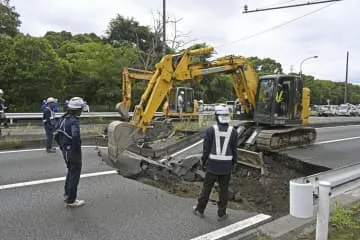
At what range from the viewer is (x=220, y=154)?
6.23 m

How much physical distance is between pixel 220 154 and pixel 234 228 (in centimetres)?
112

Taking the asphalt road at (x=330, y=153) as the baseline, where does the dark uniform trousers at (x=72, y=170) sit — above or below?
above

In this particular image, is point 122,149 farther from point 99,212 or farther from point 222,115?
point 222,115

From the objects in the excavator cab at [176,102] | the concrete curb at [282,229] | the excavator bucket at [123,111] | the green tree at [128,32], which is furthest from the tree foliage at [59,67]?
the concrete curb at [282,229]

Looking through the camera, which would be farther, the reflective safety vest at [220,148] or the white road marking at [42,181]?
the white road marking at [42,181]

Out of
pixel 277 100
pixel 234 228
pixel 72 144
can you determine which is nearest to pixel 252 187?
pixel 234 228

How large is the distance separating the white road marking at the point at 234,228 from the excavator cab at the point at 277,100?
25.1 feet

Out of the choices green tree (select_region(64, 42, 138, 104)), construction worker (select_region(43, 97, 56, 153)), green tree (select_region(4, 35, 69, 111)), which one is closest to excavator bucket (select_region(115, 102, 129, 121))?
construction worker (select_region(43, 97, 56, 153))

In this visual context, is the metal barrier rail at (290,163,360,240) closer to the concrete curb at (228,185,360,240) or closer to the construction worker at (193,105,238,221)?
the concrete curb at (228,185,360,240)

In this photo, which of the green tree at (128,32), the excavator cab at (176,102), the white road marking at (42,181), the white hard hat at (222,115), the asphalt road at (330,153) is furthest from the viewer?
the green tree at (128,32)

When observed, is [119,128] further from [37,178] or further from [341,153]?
[341,153]

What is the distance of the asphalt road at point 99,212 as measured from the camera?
5535 millimetres

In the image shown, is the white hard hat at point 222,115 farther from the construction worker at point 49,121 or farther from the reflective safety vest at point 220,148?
the construction worker at point 49,121

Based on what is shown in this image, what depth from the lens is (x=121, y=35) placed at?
46875 millimetres
